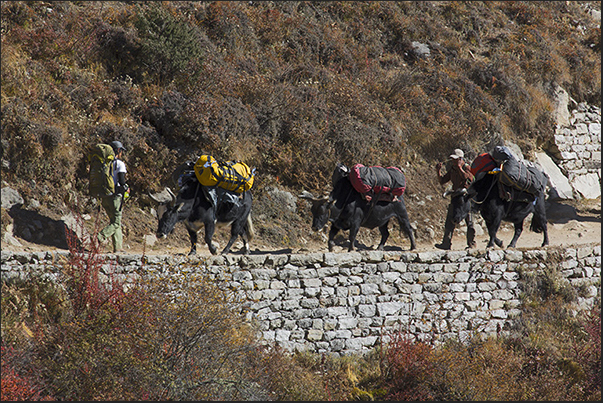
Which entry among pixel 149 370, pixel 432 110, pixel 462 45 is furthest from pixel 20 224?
pixel 462 45

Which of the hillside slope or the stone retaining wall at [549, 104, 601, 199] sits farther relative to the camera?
the stone retaining wall at [549, 104, 601, 199]

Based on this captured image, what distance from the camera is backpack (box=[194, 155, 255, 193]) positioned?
975cm

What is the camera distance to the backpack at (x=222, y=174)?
32.0ft

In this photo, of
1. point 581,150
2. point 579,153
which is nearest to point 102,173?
point 579,153

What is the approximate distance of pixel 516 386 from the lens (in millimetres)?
9500

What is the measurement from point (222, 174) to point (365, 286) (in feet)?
10.9

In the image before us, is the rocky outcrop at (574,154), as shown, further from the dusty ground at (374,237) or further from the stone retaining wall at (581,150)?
the dusty ground at (374,237)

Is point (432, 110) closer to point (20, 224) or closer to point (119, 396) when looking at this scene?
point (20, 224)

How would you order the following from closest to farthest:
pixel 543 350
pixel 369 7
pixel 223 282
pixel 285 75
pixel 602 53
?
pixel 223 282, pixel 543 350, pixel 285 75, pixel 369 7, pixel 602 53

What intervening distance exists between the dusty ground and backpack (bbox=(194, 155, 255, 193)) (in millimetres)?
1512

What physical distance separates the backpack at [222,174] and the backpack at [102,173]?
65.5 inches

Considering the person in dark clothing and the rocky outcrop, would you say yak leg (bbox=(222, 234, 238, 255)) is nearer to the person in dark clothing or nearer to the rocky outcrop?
the person in dark clothing

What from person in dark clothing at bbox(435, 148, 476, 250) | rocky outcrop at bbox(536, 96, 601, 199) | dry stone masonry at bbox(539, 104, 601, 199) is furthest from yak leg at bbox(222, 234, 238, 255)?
dry stone masonry at bbox(539, 104, 601, 199)

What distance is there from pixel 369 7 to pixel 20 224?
16.3 m
